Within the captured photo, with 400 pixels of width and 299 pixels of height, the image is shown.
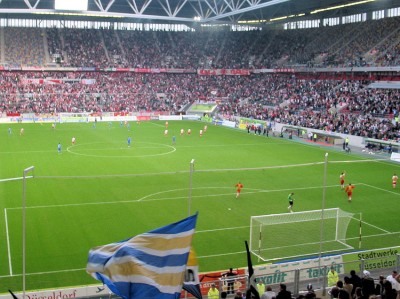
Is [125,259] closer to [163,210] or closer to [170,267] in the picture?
[170,267]

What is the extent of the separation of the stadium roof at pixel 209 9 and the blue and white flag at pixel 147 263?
179 feet

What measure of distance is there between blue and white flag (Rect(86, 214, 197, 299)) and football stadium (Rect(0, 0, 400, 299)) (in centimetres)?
2

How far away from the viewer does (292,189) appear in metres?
31.0

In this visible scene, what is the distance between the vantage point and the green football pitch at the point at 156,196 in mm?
19656

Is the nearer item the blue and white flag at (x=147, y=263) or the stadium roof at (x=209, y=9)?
the blue and white flag at (x=147, y=263)

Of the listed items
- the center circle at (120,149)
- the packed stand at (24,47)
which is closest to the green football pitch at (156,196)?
the center circle at (120,149)

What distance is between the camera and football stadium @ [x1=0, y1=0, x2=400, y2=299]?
14.9 m

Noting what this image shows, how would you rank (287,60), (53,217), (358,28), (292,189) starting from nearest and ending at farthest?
(53,217) < (292,189) < (358,28) < (287,60)

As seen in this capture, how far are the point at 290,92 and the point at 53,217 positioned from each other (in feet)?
177

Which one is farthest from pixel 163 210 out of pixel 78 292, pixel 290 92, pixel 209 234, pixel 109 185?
pixel 290 92

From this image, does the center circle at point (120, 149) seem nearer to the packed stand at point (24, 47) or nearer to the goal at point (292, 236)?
the goal at point (292, 236)

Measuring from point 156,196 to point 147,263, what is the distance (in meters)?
20.2

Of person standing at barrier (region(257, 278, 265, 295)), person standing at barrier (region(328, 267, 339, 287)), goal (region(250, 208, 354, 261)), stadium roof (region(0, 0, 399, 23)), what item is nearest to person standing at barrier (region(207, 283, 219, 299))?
person standing at barrier (region(257, 278, 265, 295))

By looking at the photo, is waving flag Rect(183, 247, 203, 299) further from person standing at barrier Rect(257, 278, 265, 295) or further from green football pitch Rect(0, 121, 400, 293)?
person standing at barrier Rect(257, 278, 265, 295)
